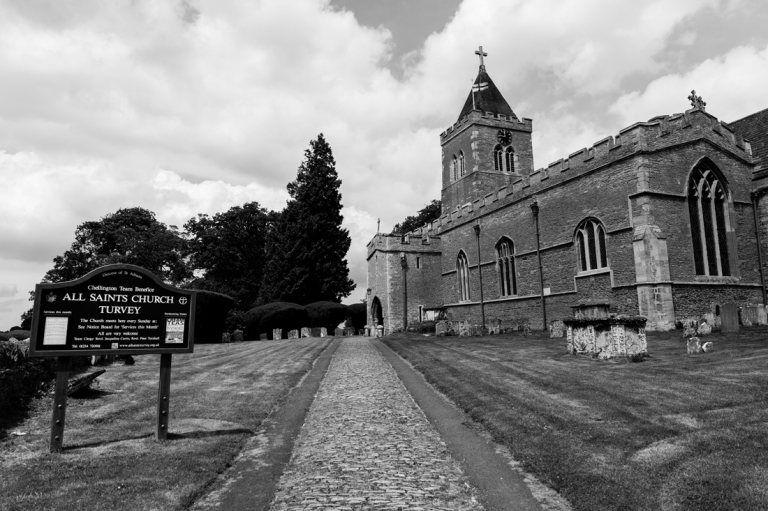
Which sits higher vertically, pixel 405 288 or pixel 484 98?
pixel 484 98

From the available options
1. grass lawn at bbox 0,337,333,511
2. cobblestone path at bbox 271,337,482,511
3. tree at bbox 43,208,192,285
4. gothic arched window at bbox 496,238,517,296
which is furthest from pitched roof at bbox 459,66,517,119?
cobblestone path at bbox 271,337,482,511

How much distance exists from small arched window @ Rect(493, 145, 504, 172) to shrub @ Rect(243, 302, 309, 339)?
69.6 feet

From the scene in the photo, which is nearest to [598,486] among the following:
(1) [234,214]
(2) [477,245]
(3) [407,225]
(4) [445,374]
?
(4) [445,374]

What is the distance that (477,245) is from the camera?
3064 cm

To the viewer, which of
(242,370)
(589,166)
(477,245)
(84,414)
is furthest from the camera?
(477,245)

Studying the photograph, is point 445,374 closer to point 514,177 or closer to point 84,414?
point 84,414

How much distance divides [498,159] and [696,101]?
20.8 metres

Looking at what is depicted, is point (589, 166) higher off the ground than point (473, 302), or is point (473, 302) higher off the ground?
point (589, 166)

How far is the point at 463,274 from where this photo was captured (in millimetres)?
32688

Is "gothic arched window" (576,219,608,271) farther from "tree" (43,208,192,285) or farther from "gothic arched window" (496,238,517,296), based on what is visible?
"tree" (43,208,192,285)

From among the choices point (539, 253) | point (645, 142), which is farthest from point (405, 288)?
point (645, 142)

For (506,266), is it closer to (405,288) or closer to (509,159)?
(405,288)

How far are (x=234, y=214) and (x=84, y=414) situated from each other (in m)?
46.2

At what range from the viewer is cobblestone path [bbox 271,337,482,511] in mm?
4336
